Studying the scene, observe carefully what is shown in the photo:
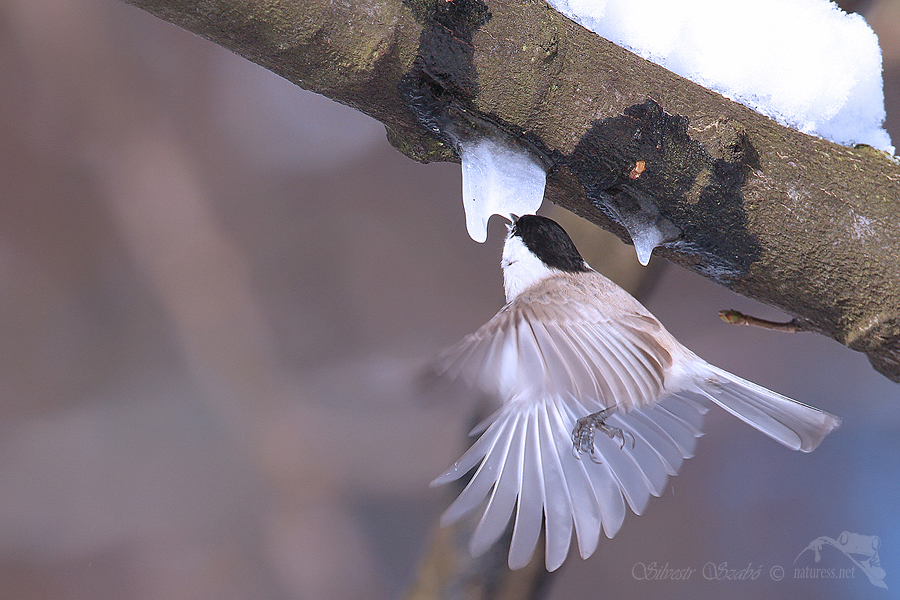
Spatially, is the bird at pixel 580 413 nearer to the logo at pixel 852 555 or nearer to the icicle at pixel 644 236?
the icicle at pixel 644 236

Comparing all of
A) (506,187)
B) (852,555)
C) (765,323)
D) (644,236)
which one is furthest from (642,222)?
(852,555)

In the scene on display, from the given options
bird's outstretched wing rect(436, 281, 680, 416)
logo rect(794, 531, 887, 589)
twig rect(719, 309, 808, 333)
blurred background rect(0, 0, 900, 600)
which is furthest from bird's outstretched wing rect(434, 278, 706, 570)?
logo rect(794, 531, 887, 589)

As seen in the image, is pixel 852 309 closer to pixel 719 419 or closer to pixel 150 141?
pixel 719 419

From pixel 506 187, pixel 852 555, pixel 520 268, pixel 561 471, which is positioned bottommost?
pixel 852 555

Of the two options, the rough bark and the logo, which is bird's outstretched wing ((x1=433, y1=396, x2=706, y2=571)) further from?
the logo

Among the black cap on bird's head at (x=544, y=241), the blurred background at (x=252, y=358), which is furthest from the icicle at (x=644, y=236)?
the blurred background at (x=252, y=358)

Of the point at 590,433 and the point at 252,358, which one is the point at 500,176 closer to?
the point at 590,433
